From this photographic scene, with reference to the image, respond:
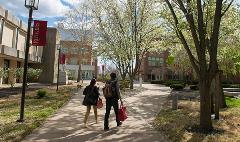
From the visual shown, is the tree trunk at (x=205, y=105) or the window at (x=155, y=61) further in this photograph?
the window at (x=155, y=61)

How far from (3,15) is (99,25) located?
12.5 m

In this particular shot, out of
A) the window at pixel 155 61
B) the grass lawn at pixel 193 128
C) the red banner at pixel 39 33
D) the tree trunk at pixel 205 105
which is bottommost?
the grass lawn at pixel 193 128

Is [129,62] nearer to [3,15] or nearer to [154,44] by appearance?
[154,44]

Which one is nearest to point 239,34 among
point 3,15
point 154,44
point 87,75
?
point 154,44

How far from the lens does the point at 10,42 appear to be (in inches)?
1447

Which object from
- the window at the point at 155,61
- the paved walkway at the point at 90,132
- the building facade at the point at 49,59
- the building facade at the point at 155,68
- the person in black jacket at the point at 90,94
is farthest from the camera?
the window at the point at 155,61

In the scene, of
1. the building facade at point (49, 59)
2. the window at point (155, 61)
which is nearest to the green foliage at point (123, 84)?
the building facade at point (49, 59)

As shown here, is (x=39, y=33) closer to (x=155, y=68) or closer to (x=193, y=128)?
(x=193, y=128)

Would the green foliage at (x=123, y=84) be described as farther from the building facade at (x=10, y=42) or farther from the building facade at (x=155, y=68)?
the building facade at (x=155, y=68)

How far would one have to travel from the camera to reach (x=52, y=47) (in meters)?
50.6

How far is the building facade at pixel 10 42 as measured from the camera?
1270 inches

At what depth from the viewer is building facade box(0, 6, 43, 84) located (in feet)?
106

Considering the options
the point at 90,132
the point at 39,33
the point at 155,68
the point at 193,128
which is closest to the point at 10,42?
the point at 39,33

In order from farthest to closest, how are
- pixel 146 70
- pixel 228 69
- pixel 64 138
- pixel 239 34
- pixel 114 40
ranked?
pixel 146 70, pixel 228 69, pixel 114 40, pixel 239 34, pixel 64 138
